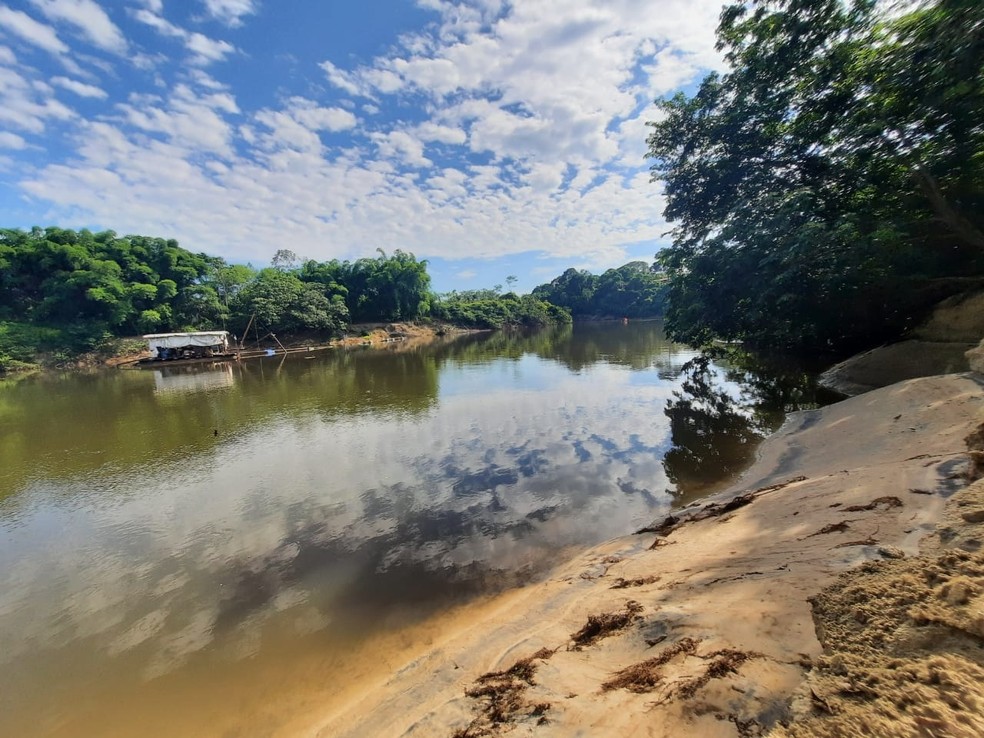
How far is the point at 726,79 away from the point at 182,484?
23.0m

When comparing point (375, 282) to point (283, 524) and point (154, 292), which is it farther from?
point (283, 524)

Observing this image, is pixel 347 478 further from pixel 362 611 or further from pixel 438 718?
pixel 438 718

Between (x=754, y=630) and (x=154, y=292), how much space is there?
177ft

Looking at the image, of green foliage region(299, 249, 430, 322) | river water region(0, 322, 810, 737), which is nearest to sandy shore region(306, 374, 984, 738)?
river water region(0, 322, 810, 737)

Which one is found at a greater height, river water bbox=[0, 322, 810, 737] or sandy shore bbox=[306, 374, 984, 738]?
sandy shore bbox=[306, 374, 984, 738]

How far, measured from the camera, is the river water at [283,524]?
435 centimetres

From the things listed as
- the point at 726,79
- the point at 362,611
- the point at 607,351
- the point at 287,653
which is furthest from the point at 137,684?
the point at 607,351

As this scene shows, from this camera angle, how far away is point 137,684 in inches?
169

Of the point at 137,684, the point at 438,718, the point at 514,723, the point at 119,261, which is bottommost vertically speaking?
the point at 137,684

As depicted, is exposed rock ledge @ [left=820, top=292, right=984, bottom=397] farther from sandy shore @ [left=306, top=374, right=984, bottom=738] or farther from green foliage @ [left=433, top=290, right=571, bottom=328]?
green foliage @ [left=433, top=290, right=571, bottom=328]

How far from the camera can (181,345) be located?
36.3 m

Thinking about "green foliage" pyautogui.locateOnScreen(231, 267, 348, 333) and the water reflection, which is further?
"green foliage" pyautogui.locateOnScreen(231, 267, 348, 333)

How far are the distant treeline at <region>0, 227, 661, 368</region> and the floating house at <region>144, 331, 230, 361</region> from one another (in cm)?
644

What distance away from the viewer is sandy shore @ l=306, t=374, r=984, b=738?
192cm
